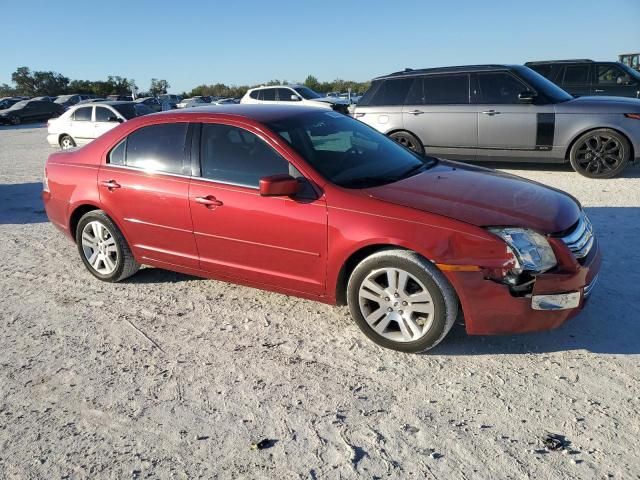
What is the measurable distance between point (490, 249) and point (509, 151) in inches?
233

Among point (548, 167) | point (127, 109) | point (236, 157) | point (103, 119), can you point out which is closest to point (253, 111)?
point (236, 157)

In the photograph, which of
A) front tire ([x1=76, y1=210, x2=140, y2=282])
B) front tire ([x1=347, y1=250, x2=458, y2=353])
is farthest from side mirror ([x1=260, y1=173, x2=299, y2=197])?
front tire ([x1=76, y1=210, x2=140, y2=282])

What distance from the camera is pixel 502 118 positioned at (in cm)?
841

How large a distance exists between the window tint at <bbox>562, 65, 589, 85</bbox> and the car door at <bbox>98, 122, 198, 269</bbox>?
40.0 ft

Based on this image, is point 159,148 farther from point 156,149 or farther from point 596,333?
point 596,333

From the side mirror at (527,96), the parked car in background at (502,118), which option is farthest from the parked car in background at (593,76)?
the side mirror at (527,96)

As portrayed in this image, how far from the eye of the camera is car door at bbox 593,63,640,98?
13156mm

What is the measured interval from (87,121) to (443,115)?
10.2 metres

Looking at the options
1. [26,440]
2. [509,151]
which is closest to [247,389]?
[26,440]

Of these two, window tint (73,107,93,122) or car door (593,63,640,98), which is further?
window tint (73,107,93,122)

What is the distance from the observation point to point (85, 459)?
262 centimetres

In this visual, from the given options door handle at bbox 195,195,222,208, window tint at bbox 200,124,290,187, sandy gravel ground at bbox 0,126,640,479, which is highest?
window tint at bbox 200,124,290,187

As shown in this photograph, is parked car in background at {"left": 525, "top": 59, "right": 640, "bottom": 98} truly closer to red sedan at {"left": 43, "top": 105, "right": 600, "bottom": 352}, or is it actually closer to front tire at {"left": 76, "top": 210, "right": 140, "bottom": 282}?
red sedan at {"left": 43, "top": 105, "right": 600, "bottom": 352}

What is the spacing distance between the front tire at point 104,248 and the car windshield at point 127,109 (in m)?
10.3
